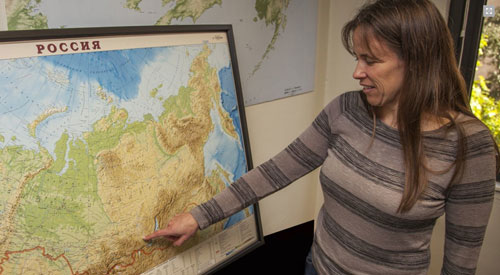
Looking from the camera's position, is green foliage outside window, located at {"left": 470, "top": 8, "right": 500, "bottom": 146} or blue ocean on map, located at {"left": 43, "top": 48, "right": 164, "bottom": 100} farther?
green foliage outside window, located at {"left": 470, "top": 8, "right": 500, "bottom": 146}

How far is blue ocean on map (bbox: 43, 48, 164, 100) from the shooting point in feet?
2.73

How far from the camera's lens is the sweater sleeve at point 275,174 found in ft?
3.43

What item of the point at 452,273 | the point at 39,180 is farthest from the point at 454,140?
the point at 39,180

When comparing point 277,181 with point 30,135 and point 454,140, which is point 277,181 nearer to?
point 454,140

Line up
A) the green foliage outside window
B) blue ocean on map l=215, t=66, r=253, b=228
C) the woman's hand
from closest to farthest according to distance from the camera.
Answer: the woman's hand
blue ocean on map l=215, t=66, r=253, b=228
the green foliage outside window

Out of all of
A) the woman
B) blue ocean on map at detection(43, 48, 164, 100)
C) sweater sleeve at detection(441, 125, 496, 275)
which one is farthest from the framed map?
sweater sleeve at detection(441, 125, 496, 275)

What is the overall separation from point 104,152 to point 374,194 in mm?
693

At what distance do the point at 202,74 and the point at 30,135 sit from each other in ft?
1.66

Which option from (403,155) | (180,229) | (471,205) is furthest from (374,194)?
(180,229)

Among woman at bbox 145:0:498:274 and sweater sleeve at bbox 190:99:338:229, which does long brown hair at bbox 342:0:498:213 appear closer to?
woman at bbox 145:0:498:274

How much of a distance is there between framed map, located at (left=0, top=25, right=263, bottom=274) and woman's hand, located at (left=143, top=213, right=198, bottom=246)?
3 centimetres

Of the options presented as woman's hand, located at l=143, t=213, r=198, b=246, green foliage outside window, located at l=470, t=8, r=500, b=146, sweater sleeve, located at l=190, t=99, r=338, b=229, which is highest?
green foliage outside window, located at l=470, t=8, r=500, b=146

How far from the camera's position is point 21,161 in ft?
2.51

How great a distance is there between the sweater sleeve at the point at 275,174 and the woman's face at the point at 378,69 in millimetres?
168
